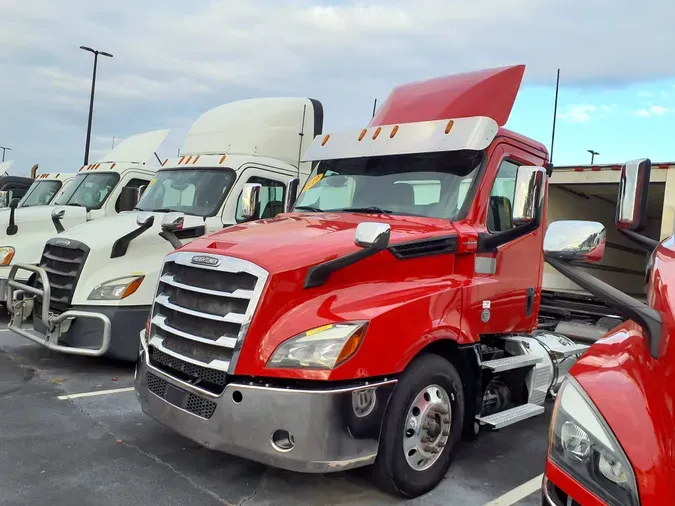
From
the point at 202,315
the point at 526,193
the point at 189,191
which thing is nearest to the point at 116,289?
the point at 189,191

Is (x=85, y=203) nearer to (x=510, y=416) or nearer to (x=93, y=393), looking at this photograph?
(x=93, y=393)

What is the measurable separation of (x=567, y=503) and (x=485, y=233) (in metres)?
2.55

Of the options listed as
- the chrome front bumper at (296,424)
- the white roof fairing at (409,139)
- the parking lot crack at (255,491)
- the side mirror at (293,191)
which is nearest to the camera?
the chrome front bumper at (296,424)

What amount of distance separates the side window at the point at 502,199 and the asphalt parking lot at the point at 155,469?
5.83 ft

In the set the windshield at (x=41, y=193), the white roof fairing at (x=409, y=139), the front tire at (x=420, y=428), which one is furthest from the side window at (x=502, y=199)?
the windshield at (x=41, y=193)

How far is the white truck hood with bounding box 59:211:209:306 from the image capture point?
6.12 m

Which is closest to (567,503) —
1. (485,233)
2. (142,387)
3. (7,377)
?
(485,233)

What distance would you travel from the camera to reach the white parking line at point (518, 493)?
3816mm

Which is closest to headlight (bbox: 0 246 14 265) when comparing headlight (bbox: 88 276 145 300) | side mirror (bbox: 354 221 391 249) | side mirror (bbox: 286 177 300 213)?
headlight (bbox: 88 276 145 300)

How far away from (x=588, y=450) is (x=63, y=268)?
5.78 metres

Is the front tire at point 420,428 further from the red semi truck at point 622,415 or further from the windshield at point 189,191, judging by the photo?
the windshield at point 189,191

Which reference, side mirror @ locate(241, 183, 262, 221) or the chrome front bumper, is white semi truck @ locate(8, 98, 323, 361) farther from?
the chrome front bumper

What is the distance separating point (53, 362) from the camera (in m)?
6.82

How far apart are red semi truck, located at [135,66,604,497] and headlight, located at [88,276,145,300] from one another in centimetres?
122
